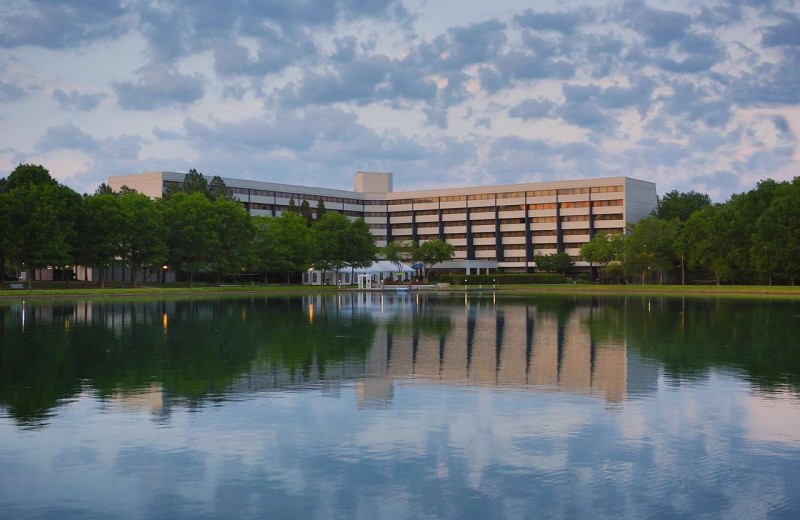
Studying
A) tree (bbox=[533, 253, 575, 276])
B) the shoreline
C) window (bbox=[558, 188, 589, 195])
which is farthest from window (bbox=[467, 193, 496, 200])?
the shoreline

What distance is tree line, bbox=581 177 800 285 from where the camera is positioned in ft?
301

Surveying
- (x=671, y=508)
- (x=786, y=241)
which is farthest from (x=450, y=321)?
(x=786, y=241)

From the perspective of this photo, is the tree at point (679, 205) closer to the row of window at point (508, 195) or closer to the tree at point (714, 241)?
the row of window at point (508, 195)

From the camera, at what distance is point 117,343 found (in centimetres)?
2659

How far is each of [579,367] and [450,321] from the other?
61.3ft

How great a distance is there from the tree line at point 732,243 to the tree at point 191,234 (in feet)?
187

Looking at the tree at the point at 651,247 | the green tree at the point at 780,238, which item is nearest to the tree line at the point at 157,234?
the tree at the point at 651,247

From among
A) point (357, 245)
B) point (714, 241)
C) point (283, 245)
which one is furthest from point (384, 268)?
point (714, 241)

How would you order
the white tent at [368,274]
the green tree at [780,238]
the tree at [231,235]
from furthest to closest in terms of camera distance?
the white tent at [368,274] → the tree at [231,235] → the green tree at [780,238]

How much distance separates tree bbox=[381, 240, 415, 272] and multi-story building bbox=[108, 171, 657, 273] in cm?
2036

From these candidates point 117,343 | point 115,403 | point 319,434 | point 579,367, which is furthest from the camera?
point 117,343

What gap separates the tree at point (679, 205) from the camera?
15188cm

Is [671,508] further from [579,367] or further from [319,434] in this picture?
[579,367]

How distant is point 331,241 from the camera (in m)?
Result: 121
